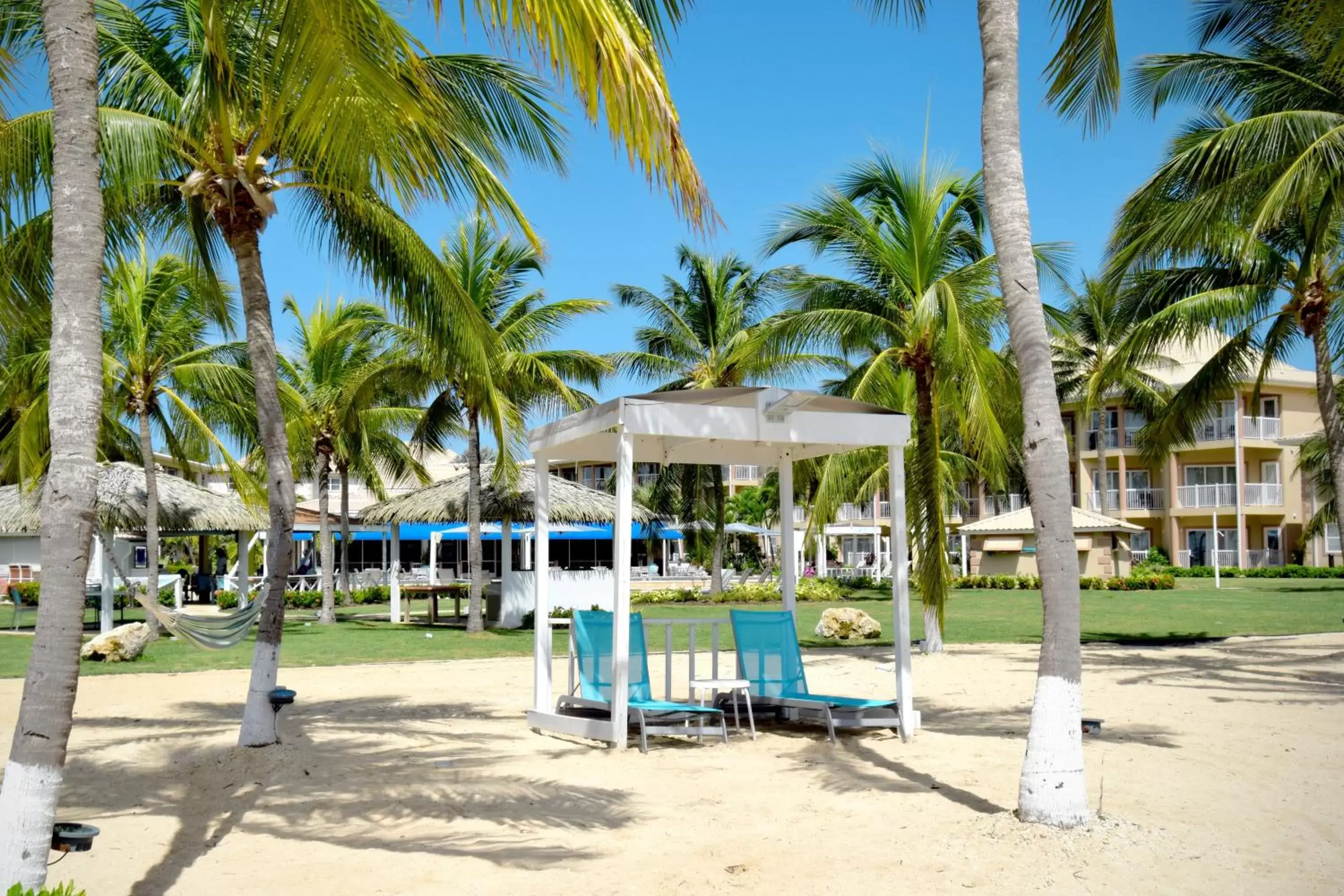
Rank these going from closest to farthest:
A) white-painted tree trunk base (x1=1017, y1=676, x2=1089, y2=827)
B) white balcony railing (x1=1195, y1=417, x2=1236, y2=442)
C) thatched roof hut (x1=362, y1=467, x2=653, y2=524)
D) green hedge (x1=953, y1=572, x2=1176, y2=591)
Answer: white-painted tree trunk base (x1=1017, y1=676, x2=1089, y2=827), thatched roof hut (x1=362, y1=467, x2=653, y2=524), green hedge (x1=953, y1=572, x2=1176, y2=591), white balcony railing (x1=1195, y1=417, x2=1236, y2=442)

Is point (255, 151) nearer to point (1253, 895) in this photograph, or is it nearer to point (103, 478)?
point (1253, 895)

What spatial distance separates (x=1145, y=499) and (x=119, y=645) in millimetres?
42013

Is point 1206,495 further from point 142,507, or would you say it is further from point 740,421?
point 740,421

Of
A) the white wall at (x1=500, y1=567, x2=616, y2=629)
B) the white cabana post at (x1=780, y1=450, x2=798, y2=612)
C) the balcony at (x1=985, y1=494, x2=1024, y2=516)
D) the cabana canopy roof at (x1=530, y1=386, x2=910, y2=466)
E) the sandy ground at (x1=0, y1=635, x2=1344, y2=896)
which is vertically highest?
the balcony at (x1=985, y1=494, x2=1024, y2=516)

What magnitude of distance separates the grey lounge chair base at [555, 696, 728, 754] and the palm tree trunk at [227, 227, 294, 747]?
2415mm

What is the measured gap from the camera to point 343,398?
20.3m

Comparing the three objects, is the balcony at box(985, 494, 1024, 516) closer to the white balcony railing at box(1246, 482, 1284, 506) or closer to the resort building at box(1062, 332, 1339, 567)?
the resort building at box(1062, 332, 1339, 567)

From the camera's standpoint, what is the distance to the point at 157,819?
20.6 feet

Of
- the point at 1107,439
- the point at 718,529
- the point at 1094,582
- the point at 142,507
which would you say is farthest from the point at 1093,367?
the point at 142,507

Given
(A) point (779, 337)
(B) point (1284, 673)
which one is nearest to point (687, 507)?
(A) point (779, 337)

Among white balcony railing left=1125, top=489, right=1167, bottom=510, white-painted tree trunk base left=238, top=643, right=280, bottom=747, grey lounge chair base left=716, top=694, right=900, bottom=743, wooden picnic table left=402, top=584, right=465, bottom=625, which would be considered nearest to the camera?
white-painted tree trunk base left=238, top=643, right=280, bottom=747

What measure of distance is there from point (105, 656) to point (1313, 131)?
52.0 feet

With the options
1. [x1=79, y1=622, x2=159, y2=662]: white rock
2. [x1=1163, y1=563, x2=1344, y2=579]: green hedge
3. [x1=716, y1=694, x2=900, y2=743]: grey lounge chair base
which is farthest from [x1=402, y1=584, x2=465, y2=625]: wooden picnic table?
[x1=1163, y1=563, x2=1344, y2=579]: green hedge

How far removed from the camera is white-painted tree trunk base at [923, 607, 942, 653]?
15.0 m
